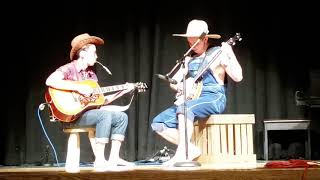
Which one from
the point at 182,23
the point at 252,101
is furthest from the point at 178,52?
the point at 252,101

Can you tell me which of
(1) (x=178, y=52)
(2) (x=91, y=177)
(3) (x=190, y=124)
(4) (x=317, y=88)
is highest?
(1) (x=178, y=52)

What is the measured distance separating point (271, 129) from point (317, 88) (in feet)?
2.12

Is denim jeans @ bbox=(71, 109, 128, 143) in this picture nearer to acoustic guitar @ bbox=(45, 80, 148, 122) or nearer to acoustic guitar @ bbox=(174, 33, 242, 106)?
acoustic guitar @ bbox=(45, 80, 148, 122)

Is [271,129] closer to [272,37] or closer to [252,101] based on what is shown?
[252,101]

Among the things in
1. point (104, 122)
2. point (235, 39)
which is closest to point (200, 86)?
point (235, 39)

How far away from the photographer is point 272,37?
19.5 ft

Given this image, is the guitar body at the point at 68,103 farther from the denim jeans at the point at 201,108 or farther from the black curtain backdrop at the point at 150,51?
the black curtain backdrop at the point at 150,51

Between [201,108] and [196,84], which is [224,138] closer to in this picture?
[201,108]

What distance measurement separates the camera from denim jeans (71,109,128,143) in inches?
162

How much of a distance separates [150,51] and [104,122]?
2.01 metres

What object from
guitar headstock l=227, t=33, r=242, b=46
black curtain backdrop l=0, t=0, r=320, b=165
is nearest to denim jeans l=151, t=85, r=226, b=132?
guitar headstock l=227, t=33, r=242, b=46

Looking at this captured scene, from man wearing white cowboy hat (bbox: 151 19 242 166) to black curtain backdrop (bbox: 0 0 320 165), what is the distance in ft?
Answer: 4.83

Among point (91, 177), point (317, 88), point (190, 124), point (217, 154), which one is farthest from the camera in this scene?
point (317, 88)

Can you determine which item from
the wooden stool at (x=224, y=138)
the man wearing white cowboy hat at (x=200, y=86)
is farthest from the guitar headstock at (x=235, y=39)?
the wooden stool at (x=224, y=138)
